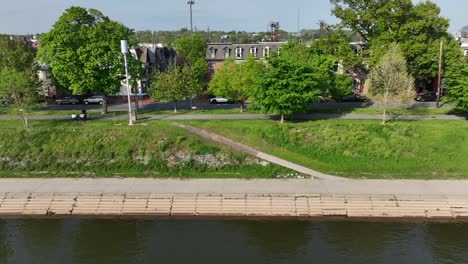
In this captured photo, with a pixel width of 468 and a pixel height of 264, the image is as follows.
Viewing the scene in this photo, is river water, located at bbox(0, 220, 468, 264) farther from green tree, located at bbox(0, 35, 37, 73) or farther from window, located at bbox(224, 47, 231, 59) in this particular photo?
window, located at bbox(224, 47, 231, 59)

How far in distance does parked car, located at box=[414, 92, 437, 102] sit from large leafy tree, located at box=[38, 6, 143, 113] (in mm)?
34005

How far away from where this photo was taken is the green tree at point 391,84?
33.7m

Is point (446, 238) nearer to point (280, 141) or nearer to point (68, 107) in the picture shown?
point (280, 141)

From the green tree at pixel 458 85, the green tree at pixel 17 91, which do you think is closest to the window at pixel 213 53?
the green tree at pixel 17 91

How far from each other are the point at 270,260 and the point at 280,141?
1370cm

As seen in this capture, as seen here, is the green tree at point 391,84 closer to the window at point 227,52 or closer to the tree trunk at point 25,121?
the window at point 227,52

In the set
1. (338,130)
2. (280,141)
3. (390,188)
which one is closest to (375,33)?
(338,130)

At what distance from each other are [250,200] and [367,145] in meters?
12.0

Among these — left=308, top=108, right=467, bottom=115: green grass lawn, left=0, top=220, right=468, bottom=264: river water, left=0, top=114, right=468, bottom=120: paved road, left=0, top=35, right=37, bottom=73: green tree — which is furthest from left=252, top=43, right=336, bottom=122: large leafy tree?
left=0, top=35, right=37, bottom=73: green tree

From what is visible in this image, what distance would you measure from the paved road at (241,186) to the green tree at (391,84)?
31.9 feet

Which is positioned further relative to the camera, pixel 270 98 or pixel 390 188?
pixel 270 98

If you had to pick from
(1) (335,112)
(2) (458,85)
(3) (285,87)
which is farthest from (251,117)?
(2) (458,85)

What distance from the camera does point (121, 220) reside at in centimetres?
2352

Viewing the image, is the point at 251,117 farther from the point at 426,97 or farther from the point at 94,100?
the point at 426,97
